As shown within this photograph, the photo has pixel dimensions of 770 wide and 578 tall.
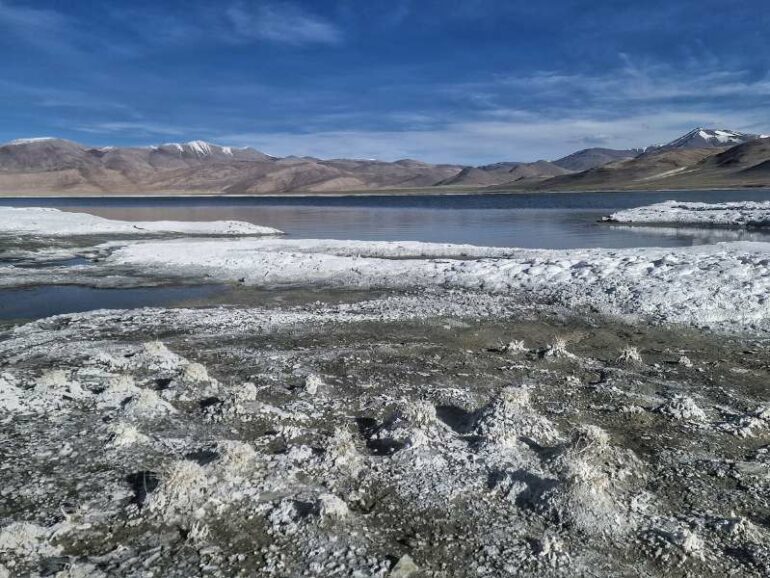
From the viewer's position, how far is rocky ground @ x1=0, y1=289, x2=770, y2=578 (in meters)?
4.13

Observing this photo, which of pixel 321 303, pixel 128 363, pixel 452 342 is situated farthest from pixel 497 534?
pixel 321 303

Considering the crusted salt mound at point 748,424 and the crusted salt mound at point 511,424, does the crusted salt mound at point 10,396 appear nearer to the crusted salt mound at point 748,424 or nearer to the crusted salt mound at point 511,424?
the crusted salt mound at point 511,424

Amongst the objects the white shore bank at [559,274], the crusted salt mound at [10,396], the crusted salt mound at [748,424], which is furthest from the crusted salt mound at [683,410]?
the crusted salt mound at [10,396]

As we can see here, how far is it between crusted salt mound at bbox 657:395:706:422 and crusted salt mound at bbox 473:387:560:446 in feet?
4.58

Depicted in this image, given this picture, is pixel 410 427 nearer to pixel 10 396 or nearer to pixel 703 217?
pixel 10 396

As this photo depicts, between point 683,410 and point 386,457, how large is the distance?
3.40m

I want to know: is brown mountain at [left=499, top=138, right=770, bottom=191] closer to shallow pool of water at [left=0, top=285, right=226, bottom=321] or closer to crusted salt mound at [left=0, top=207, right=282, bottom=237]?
crusted salt mound at [left=0, top=207, right=282, bottom=237]

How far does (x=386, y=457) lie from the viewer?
5.50 m

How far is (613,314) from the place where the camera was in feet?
36.7

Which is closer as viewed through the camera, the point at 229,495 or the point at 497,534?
the point at 497,534

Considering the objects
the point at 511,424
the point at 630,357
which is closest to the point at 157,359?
the point at 511,424

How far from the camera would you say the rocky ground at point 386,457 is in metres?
4.13

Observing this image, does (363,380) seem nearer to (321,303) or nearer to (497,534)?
(497,534)

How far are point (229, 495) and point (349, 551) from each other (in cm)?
123
